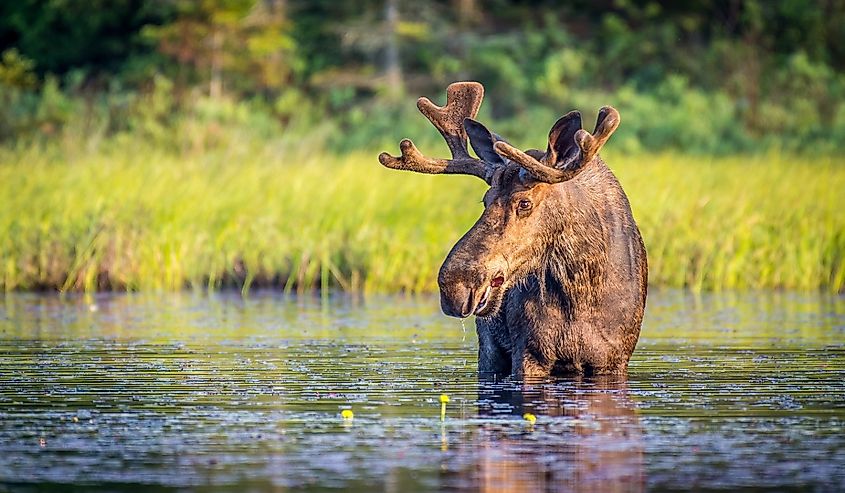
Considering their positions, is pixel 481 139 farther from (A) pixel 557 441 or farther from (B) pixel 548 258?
(A) pixel 557 441

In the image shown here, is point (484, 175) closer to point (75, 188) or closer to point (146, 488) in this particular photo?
point (146, 488)

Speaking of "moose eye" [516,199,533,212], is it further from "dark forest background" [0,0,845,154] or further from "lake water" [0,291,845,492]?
"dark forest background" [0,0,845,154]

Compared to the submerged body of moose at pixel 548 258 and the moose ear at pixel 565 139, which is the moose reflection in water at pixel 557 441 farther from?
the moose ear at pixel 565 139

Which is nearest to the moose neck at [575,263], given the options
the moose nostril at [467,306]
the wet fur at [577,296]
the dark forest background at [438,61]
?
the wet fur at [577,296]

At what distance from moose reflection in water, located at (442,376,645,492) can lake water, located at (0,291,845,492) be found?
0.6 inches

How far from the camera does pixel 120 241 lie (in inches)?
675

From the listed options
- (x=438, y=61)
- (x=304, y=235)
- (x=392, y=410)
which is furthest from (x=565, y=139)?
(x=438, y=61)

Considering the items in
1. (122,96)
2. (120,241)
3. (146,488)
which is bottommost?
(146,488)

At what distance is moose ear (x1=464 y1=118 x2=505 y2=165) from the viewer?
10039 millimetres

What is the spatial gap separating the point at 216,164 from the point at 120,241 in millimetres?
4629

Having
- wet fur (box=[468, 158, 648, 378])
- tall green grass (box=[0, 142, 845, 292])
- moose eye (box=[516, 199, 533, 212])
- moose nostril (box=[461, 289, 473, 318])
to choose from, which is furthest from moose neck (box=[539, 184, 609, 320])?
tall green grass (box=[0, 142, 845, 292])

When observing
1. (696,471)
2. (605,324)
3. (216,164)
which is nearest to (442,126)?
(605,324)

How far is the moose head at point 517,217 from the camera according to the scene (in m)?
9.14

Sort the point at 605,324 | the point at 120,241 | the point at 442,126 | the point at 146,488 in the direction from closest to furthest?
the point at 146,488
the point at 605,324
the point at 442,126
the point at 120,241
